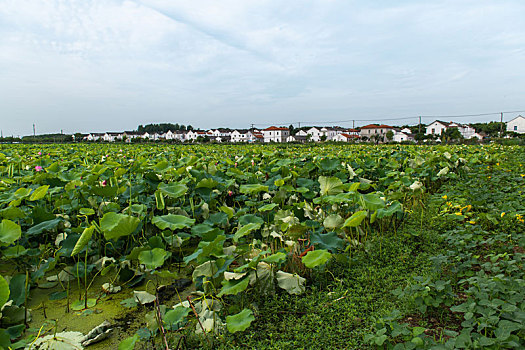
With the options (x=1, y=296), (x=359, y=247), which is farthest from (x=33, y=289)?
(x=359, y=247)

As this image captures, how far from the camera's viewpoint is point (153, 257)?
4.98 feet

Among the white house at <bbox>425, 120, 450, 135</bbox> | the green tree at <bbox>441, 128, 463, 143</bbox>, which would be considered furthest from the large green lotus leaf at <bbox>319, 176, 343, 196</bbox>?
the white house at <bbox>425, 120, 450, 135</bbox>

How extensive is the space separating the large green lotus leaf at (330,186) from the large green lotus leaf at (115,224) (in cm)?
135

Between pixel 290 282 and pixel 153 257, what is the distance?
0.70m

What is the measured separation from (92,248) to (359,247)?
1.80 metres

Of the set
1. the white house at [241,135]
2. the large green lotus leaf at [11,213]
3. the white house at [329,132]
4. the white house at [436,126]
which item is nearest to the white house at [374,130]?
the white house at [329,132]

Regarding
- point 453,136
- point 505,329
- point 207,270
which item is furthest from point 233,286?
point 453,136

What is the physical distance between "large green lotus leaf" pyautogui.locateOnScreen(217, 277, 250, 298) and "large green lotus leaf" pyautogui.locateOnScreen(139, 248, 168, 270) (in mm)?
331

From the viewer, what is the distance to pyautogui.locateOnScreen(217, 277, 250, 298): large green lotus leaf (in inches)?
50.5

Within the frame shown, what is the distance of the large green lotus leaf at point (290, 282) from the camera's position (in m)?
1.56

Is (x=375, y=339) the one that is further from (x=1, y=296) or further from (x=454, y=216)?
(x=454, y=216)

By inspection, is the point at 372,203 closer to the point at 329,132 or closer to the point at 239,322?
the point at 239,322

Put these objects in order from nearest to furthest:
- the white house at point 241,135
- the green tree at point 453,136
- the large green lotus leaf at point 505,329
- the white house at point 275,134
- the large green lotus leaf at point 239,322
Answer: the large green lotus leaf at point 505,329
the large green lotus leaf at point 239,322
the green tree at point 453,136
the white house at point 275,134
the white house at point 241,135

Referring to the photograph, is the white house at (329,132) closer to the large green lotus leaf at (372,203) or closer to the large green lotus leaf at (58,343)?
the large green lotus leaf at (372,203)
